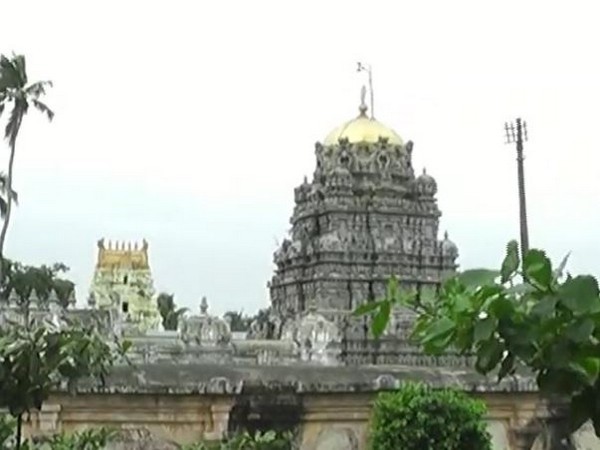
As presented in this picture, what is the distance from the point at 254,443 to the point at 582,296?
5322 mm

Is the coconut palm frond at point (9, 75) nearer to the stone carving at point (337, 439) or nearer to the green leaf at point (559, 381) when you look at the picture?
the stone carving at point (337, 439)

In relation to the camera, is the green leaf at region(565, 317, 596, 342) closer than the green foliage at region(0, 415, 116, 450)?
Yes

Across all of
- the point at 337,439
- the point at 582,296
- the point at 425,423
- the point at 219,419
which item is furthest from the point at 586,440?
the point at 582,296

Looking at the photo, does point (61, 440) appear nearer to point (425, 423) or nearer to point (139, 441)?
point (139, 441)

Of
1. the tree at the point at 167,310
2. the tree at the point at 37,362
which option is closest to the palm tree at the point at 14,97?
the tree at the point at 37,362

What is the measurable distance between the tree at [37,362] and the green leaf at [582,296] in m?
3.53

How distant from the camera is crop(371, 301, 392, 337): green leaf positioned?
97.7 inches

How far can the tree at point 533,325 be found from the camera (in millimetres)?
2221

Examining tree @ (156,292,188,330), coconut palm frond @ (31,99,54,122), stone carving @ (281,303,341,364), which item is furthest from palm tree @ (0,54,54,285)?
tree @ (156,292,188,330)

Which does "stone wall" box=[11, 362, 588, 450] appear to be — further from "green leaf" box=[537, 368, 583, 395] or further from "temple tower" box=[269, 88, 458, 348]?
"temple tower" box=[269, 88, 458, 348]

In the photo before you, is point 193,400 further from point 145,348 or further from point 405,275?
point 405,275

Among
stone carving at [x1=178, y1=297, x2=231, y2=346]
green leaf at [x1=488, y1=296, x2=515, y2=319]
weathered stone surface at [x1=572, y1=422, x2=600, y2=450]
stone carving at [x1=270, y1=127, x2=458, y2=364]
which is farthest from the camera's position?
stone carving at [x1=270, y1=127, x2=458, y2=364]

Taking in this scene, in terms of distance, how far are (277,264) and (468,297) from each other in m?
45.9

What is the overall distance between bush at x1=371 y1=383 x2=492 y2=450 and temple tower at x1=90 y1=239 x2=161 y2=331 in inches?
2040
